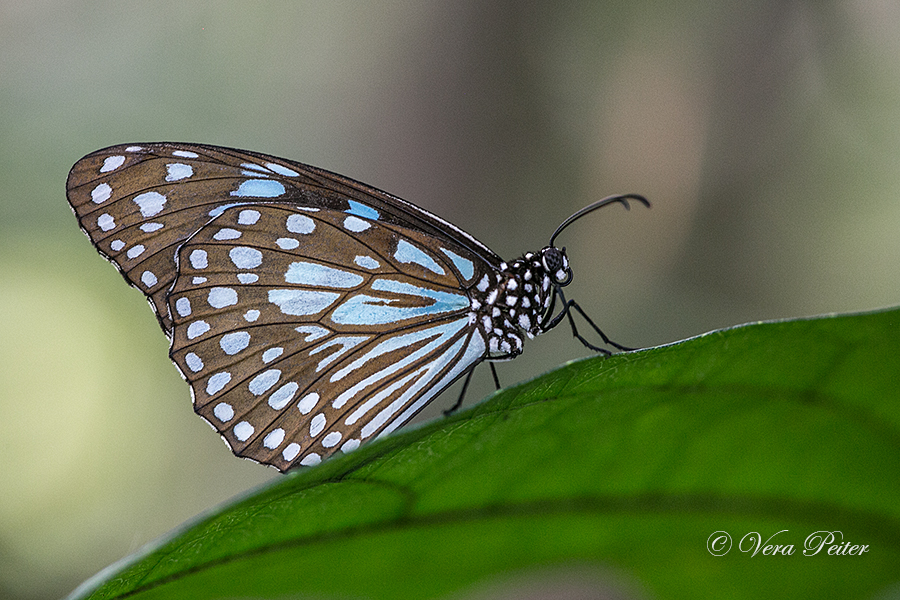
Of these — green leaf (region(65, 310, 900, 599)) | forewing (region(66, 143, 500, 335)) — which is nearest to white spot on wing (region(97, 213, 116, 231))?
forewing (region(66, 143, 500, 335))

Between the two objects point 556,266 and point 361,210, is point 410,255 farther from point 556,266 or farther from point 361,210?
point 556,266

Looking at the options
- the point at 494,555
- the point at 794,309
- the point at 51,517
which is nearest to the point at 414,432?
the point at 494,555

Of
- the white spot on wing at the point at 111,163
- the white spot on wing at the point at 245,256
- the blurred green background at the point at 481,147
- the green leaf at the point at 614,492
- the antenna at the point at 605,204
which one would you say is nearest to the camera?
the green leaf at the point at 614,492

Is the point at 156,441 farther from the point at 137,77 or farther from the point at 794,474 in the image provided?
the point at 794,474

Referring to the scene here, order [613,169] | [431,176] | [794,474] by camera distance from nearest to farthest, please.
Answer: [794,474] → [431,176] → [613,169]

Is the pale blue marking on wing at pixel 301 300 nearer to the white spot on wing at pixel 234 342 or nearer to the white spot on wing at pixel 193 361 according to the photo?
the white spot on wing at pixel 234 342

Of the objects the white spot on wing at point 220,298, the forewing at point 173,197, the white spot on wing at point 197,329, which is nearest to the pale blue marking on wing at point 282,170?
the forewing at point 173,197

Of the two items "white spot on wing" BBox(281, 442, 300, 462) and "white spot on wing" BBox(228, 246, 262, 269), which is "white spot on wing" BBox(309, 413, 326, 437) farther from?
"white spot on wing" BBox(228, 246, 262, 269)
